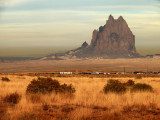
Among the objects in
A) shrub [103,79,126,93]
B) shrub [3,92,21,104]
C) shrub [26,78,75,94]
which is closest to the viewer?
shrub [3,92,21,104]

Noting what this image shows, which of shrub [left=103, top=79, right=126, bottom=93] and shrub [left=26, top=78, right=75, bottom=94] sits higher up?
shrub [left=26, top=78, right=75, bottom=94]

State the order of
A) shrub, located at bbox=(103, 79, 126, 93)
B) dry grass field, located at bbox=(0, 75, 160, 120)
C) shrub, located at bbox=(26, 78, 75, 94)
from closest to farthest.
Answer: dry grass field, located at bbox=(0, 75, 160, 120)
shrub, located at bbox=(26, 78, 75, 94)
shrub, located at bbox=(103, 79, 126, 93)

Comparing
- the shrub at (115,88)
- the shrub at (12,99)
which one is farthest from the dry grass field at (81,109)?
the shrub at (115,88)

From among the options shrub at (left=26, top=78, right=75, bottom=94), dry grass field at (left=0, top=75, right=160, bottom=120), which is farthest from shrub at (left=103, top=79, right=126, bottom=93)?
dry grass field at (left=0, top=75, right=160, bottom=120)

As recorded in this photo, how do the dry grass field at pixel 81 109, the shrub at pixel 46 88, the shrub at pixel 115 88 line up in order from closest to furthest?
1. the dry grass field at pixel 81 109
2. the shrub at pixel 46 88
3. the shrub at pixel 115 88

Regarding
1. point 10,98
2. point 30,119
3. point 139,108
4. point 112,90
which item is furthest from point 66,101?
point 112,90

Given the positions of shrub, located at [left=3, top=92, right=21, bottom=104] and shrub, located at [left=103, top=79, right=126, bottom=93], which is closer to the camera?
shrub, located at [left=3, top=92, right=21, bottom=104]

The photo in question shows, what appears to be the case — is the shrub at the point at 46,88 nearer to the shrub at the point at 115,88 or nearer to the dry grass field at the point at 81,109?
the dry grass field at the point at 81,109

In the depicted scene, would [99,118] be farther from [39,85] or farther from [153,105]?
[39,85]

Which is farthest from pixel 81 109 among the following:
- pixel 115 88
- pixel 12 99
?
pixel 115 88

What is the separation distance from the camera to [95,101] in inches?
513

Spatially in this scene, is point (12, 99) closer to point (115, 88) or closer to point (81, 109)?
point (81, 109)

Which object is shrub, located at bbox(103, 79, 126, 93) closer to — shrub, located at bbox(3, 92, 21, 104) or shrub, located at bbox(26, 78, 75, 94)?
shrub, located at bbox(26, 78, 75, 94)

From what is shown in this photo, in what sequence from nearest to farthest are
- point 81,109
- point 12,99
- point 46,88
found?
point 81,109 → point 12,99 → point 46,88
